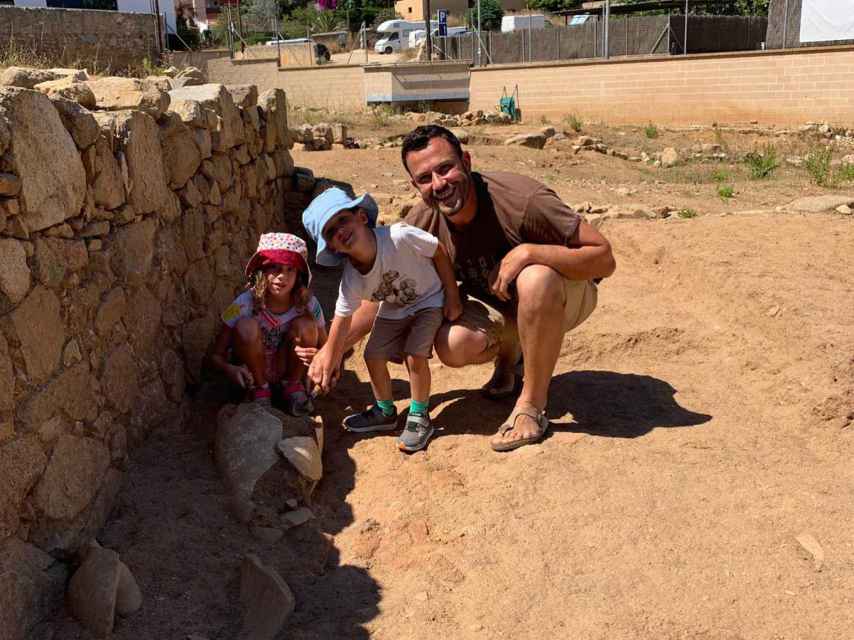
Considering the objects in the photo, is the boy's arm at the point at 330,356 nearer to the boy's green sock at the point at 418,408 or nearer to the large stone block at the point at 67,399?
the boy's green sock at the point at 418,408

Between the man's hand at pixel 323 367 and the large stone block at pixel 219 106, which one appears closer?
the man's hand at pixel 323 367

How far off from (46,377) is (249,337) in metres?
1.06

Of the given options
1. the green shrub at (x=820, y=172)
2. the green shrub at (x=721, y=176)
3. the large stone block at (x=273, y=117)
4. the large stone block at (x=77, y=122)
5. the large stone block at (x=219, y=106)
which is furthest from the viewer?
the green shrub at (x=721, y=176)

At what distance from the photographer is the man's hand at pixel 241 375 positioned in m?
3.57

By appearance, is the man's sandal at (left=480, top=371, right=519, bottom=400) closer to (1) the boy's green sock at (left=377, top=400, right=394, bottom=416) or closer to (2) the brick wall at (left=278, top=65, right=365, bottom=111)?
(1) the boy's green sock at (left=377, top=400, right=394, bottom=416)

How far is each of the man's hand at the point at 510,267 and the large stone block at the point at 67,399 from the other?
1.57 metres

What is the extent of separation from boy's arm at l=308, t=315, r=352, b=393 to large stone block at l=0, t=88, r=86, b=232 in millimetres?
1072

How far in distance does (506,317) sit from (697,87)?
51.5ft

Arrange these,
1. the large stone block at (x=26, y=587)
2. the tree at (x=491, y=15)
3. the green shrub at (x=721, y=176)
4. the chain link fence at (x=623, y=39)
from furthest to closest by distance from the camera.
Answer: the tree at (x=491, y=15) → the chain link fence at (x=623, y=39) → the green shrub at (x=721, y=176) → the large stone block at (x=26, y=587)

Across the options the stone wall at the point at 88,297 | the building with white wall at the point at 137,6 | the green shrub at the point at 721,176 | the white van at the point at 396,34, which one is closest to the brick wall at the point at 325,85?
the building with white wall at the point at 137,6

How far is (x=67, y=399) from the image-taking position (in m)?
2.73

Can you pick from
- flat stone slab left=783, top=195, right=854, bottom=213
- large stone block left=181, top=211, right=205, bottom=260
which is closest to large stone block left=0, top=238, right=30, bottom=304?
large stone block left=181, top=211, right=205, bottom=260

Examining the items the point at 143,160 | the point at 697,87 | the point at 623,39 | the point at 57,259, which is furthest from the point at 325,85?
the point at 57,259

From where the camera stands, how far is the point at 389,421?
12.1 ft
